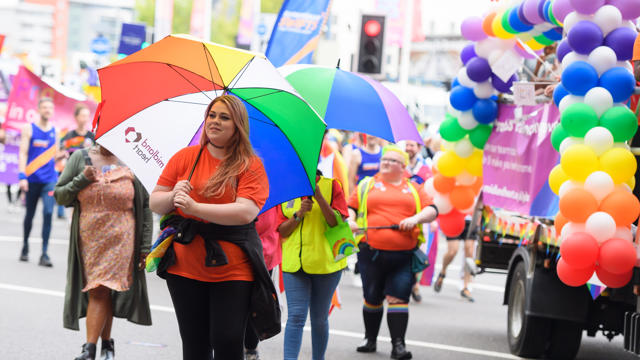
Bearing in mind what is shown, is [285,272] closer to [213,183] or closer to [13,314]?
[213,183]

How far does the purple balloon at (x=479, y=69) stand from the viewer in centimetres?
973

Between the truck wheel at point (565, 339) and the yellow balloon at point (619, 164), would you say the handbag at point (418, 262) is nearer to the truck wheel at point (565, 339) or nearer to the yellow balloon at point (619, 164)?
the truck wheel at point (565, 339)

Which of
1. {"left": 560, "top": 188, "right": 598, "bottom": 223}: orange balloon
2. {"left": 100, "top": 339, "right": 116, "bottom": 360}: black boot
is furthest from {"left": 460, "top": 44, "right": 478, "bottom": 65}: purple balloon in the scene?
{"left": 100, "top": 339, "right": 116, "bottom": 360}: black boot

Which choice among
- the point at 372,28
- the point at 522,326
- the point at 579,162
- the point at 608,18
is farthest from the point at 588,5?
the point at 372,28

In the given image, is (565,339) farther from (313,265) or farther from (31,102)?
(31,102)

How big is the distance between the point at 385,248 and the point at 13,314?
3.59m

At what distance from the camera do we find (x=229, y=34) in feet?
271

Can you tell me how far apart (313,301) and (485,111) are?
306 cm

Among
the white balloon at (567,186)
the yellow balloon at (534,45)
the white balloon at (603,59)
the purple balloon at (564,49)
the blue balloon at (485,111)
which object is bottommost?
the white balloon at (567,186)

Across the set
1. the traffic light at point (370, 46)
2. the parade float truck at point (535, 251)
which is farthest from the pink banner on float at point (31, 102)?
the parade float truck at point (535, 251)

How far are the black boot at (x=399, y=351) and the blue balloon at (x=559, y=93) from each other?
253 cm

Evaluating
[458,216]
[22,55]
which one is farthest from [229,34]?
[458,216]

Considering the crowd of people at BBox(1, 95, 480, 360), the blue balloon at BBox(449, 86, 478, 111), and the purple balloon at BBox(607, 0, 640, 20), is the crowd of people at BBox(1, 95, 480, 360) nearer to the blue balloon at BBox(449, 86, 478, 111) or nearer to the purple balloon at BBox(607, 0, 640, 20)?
the blue balloon at BBox(449, 86, 478, 111)

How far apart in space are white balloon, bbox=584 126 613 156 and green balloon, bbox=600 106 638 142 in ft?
0.17
